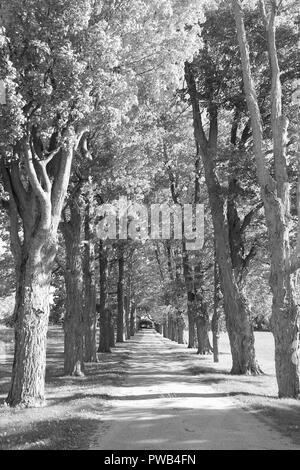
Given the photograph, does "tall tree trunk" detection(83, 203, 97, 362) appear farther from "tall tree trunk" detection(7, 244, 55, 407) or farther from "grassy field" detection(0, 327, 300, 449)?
"tall tree trunk" detection(7, 244, 55, 407)

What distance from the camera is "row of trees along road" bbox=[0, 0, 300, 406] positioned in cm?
1092

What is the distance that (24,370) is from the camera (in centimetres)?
1162

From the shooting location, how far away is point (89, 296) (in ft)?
83.1

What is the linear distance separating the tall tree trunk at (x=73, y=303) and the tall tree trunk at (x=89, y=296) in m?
3.19

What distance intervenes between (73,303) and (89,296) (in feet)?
21.5

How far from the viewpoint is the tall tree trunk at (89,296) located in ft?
78.5

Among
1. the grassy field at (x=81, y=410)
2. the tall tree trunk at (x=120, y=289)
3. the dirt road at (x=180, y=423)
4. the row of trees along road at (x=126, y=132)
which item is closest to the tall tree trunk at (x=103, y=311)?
the tall tree trunk at (x=120, y=289)

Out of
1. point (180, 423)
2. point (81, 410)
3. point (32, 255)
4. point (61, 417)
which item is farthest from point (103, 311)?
point (180, 423)

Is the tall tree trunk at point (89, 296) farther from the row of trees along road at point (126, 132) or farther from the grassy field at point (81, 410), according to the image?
the grassy field at point (81, 410)

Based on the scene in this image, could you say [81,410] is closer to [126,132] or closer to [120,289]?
[126,132]

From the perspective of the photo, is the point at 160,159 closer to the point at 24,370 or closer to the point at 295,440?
the point at 24,370

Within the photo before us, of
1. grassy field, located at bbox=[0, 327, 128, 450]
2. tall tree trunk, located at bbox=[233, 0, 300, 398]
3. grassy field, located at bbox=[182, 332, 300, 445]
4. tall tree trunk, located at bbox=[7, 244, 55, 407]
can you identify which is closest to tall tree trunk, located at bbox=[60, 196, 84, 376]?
grassy field, located at bbox=[0, 327, 128, 450]

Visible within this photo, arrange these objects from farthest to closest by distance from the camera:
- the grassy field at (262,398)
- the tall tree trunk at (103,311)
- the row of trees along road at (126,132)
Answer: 1. the tall tree trunk at (103,311)
2. the row of trees along road at (126,132)
3. the grassy field at (262,398)
